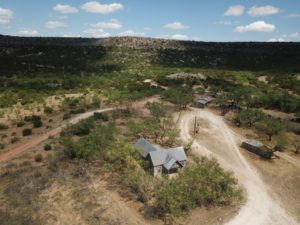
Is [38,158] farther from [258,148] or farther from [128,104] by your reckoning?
[258,148]

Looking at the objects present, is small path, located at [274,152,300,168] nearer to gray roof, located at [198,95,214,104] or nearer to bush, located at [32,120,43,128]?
gray roof, located at [198,95,214,104]

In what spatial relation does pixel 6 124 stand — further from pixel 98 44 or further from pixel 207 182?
pixel 98 44

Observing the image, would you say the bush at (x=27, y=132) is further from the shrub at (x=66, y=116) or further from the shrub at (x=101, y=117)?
the shrub at (x=101, y=117)

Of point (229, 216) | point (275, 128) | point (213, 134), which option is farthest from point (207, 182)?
point (275, 128)

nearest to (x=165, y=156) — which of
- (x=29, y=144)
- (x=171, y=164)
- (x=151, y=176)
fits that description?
(x=171, y=164)

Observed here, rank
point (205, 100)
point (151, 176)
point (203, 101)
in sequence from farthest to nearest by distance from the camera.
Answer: point (205, 100) < point (203, 101) < point (151, 176)

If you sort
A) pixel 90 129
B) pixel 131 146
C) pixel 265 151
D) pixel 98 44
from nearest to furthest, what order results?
pixel 131 146 → pixel 265 151 → pixel 90 129 → pixel 98 44

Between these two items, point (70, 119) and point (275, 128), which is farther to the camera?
point (70, 119)
